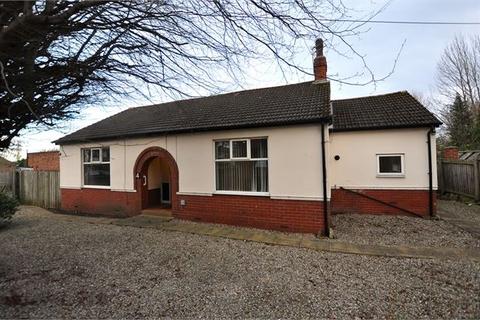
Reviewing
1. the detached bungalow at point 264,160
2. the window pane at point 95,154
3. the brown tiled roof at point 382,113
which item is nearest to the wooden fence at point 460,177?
the detached bungalow at point 264,160

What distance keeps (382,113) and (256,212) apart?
22.7ft

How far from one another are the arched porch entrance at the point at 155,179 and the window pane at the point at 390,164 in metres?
7.55

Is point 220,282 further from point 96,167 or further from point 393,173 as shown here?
point 96,167

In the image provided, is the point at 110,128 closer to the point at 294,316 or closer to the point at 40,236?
the point at 40,236

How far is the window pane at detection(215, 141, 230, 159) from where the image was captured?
899 cm

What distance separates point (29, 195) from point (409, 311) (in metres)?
16.8

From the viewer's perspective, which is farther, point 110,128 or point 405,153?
point 110,128

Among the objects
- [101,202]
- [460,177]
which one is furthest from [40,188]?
[460,177]

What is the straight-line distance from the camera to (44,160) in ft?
88.4

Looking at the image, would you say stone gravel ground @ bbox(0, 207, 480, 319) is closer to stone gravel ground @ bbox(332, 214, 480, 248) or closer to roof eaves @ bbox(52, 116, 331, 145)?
stone gravel ground @ bbox(332, 214, 480, 248)

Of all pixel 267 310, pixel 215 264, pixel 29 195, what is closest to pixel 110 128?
pixel 29 195

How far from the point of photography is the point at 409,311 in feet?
12.3

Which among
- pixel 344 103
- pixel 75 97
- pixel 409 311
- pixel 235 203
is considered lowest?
pixel 409 311

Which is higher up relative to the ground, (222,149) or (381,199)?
(222,149)
